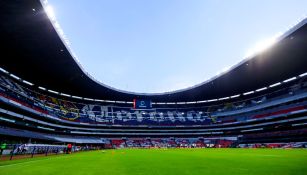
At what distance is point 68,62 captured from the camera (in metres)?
37.3

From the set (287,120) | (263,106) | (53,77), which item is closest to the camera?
(53,77)

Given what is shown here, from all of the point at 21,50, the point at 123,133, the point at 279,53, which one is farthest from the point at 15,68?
the point at 279,53

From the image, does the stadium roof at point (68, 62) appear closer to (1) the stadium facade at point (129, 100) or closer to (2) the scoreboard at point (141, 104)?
(1) the stadium facade at point (129, 100)

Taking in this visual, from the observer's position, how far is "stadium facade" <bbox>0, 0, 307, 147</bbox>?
Result: 3011 cm

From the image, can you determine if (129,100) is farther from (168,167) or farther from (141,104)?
(168,167)

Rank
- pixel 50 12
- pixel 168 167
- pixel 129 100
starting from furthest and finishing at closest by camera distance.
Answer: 1. pixel 129 100
2. pixel 50 12
3. pixel 168 167

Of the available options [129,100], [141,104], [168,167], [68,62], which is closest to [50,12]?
[68,62]

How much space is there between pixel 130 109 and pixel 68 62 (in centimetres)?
4551

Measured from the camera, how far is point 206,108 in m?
79.2

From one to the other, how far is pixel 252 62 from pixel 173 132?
136 ft

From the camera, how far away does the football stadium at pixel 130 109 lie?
23.8 meters

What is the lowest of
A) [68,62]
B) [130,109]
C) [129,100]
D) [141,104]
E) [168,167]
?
[168,167]

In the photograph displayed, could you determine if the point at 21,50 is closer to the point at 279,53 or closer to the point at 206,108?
the point at 279,53

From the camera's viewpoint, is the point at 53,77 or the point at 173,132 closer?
the point at 53,77
